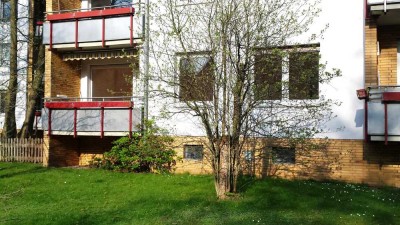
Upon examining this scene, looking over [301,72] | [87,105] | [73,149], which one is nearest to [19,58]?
[73,149]

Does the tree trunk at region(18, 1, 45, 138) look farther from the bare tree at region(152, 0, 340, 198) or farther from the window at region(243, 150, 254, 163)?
the window at region(243, 150, 254, 163)

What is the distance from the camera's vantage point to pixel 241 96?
9.60 meters

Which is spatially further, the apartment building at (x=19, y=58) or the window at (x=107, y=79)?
the apartment building at (x=19, y=58)

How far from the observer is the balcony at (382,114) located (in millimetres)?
10984

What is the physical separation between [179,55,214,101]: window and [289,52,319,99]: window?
6.00 feet

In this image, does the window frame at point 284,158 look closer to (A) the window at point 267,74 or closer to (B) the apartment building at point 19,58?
(A) the window at point 267,74

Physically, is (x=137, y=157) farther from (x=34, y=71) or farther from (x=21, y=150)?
A: (x=34, y=71)

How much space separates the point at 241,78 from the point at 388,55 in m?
5.81

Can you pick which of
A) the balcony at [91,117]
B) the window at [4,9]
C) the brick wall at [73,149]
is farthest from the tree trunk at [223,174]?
the window at [4,9]

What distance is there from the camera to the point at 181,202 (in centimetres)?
976

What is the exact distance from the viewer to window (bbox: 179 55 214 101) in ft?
32.4

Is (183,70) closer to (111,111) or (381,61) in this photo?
(111,111)

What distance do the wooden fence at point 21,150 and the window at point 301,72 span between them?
10543 millimetres

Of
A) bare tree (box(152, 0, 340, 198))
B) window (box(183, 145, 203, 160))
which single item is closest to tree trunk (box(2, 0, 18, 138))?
window (box(183, 145, 203, 160))
